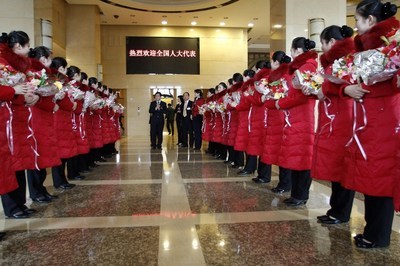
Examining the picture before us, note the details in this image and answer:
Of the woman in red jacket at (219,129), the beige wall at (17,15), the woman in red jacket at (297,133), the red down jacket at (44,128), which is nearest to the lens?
the woman in red jacket at (297,133)

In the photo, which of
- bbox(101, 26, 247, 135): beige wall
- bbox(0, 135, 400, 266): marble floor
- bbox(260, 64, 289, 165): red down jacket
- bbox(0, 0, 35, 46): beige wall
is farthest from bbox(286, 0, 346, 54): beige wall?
bbox(101, 26, 247, 135): beige wall

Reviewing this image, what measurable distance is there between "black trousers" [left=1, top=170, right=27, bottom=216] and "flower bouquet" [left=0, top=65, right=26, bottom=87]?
2.67ft

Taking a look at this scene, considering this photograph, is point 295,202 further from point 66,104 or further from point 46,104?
point 66,104

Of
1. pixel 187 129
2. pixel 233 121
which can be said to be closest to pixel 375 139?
pixel 233 121

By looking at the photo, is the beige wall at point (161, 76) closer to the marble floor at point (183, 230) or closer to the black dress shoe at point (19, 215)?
the marble floor at point (183, 230)

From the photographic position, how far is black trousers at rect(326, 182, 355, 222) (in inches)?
102

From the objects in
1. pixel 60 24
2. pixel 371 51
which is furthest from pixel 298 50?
pixel 60 24

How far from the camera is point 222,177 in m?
4.74

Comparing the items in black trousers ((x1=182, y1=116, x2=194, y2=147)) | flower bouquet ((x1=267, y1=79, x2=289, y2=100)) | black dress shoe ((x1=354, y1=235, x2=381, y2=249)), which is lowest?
black dress shoe ((x1=354, y1=235, x2=381, y2=249))

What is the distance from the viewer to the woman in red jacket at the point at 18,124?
8.90 ft

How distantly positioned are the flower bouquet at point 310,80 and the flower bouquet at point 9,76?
217 centimetres

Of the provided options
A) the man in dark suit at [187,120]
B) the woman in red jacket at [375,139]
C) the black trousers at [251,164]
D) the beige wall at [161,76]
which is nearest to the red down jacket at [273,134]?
the black trousers at [251,164]

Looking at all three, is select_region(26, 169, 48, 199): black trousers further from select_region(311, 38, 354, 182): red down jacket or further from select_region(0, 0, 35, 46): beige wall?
select_region(0, 0, 35, 46): beige wall

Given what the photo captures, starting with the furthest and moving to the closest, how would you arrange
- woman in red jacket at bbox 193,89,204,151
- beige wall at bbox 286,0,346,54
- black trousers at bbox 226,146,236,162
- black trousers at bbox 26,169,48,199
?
woman in red jacket at bbox 193,89,204,151
beige wall at bbox 286,0,346,54
black trousers at bbox 226,146,236,162
black trousers at bbox 26,169,48,199
